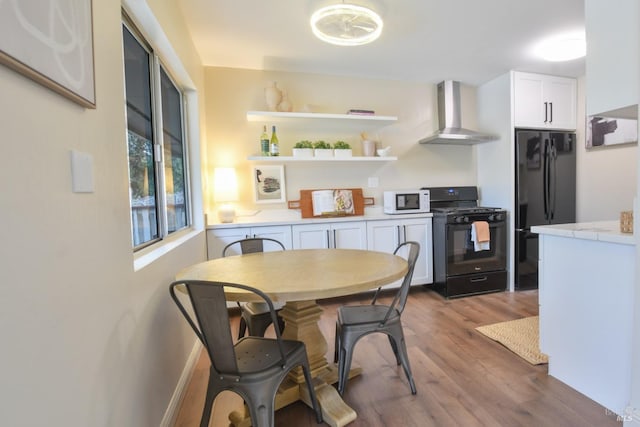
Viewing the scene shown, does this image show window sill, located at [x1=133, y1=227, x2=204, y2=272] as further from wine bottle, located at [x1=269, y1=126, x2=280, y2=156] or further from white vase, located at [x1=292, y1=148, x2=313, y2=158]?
white vase, located at [x1=292, y1=148, x2=313, y2=158]

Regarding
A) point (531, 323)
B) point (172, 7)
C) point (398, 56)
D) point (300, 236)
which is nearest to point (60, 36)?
point (172, 7)

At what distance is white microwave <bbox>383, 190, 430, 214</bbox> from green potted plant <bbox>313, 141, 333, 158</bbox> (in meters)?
0.82

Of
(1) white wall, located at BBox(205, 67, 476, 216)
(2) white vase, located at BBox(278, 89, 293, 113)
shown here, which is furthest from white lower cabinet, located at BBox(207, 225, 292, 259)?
(2) white vase, located at BBox(278, 89, 293, 113)

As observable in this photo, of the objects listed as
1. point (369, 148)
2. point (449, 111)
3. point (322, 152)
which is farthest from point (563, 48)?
point (322, 152)

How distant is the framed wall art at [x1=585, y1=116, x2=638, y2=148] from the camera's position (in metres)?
3.21

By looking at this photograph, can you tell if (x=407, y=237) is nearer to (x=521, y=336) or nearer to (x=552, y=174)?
(x=521, y=336)

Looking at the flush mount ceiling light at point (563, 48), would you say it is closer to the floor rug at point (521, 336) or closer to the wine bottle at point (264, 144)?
the floor rug at point (521, 336)

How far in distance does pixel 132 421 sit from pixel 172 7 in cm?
226

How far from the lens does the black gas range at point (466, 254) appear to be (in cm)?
326

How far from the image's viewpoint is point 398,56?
306 centimetres

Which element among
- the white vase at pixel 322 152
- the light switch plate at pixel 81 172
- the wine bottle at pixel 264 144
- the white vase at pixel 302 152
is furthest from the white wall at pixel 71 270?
the white vase at pixel 322 152

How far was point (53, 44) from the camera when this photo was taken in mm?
713

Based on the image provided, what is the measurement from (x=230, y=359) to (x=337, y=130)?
2859mm

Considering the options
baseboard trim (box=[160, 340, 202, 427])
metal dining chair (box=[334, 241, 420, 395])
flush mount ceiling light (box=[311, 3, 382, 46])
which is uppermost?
flush mount ceiling light (box=[311, 3, 382, 46])
